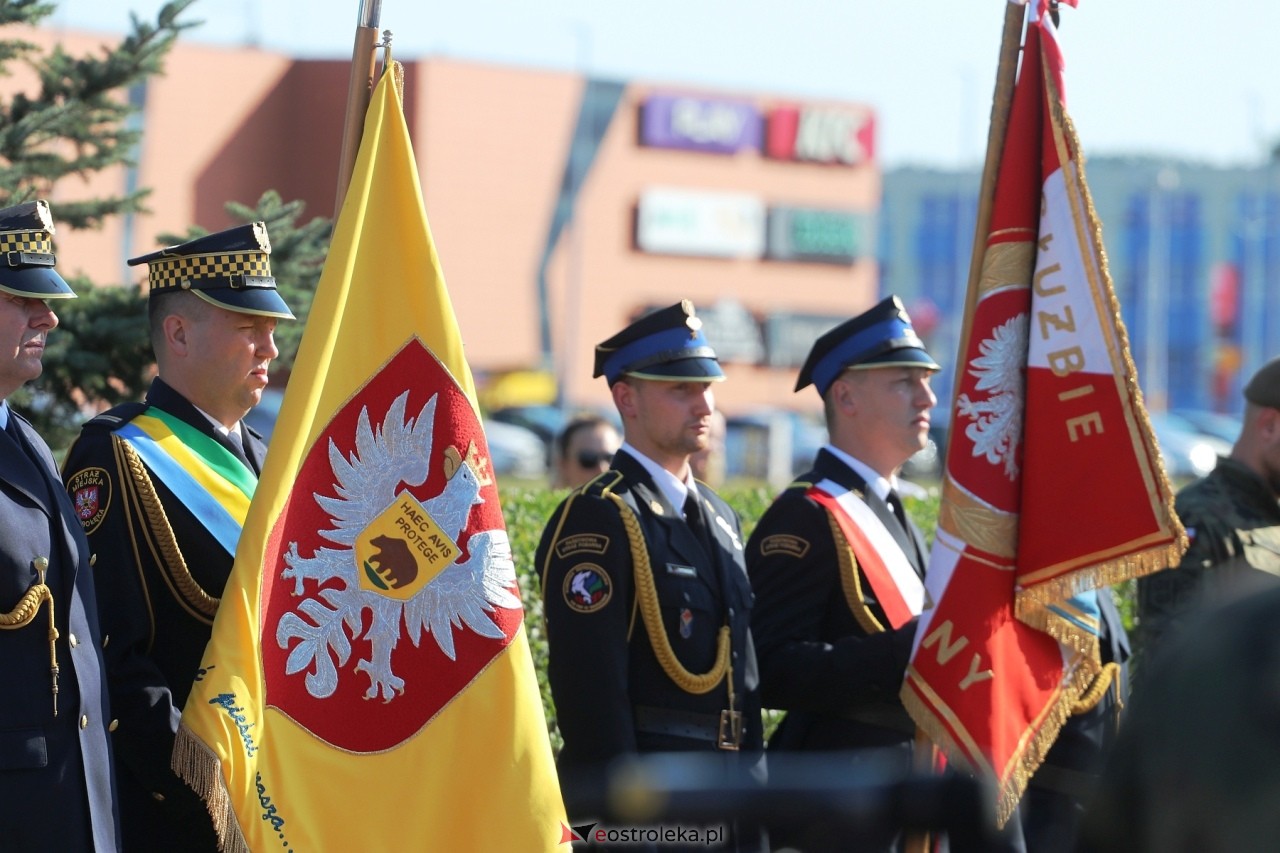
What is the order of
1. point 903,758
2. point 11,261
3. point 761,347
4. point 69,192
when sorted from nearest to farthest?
point 11,261
point 903,758
point 69,192
point 761,347

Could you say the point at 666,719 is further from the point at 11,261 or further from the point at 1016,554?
the point at 11,261

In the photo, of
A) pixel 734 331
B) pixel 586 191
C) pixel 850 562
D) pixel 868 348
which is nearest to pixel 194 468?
pixel 850 562

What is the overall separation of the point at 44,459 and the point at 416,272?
0.98m

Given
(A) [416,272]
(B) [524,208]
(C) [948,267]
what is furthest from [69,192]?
(C) [948,267]

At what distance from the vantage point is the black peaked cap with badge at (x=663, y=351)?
474 centimetres

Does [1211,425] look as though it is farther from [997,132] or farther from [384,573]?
[384,573]

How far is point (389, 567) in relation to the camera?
4.00m

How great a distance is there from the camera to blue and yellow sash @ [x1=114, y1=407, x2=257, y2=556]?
3887 millimetres

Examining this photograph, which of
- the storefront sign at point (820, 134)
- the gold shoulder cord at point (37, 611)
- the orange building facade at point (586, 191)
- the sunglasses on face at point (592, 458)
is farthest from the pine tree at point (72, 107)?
the storefront sign at point (820, 134)

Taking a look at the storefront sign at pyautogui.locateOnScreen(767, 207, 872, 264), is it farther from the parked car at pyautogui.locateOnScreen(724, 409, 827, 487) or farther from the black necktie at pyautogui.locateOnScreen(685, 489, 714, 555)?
the black necktie at pyautogui.locateOnScreen(685, 489, 714, 555)

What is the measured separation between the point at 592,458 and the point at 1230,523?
9.33ft

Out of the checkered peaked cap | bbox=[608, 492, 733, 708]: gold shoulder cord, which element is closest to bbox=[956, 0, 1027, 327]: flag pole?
bbox=[608, 492, 733, 708]: gold shoulder cord

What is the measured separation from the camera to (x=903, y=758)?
466 cm

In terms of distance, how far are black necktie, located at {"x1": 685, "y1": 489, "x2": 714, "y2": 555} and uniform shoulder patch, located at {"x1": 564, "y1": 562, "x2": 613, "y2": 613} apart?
1.17ft
